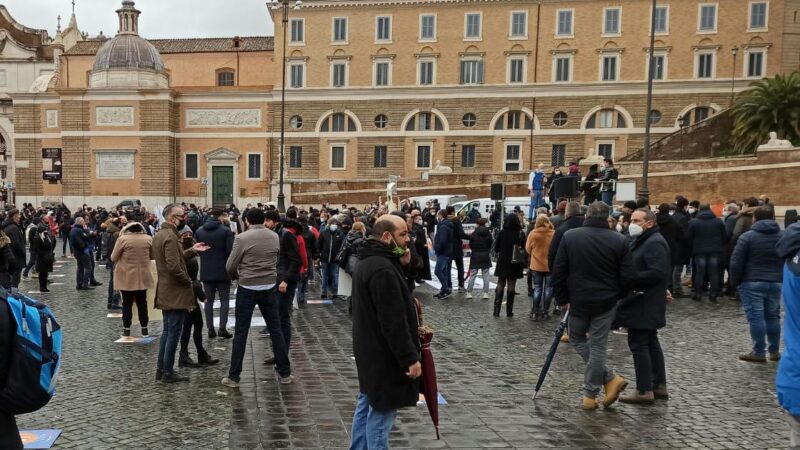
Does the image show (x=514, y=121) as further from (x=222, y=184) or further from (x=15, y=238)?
(x=15, y=238)

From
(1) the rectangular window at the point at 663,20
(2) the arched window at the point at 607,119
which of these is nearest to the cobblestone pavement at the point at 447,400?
(2) the arched window at the point at 607,119

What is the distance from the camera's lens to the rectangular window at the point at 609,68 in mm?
45812

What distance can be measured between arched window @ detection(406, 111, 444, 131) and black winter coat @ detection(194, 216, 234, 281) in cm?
3919

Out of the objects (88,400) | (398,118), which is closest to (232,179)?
(398,118)

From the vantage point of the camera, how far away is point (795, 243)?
12.4ft

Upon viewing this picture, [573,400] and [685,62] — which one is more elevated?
[685,62]

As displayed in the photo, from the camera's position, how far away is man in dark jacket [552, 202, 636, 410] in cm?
623

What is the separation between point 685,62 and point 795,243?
46.1m

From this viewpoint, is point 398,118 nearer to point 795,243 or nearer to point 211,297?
point 211,297

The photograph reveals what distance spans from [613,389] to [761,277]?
3.35m

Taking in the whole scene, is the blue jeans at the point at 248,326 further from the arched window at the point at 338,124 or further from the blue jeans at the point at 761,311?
the arched window at the point at 338,124

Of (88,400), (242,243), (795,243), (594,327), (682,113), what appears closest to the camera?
(795,243)

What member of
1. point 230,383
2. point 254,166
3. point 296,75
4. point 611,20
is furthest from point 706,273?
point 254,166

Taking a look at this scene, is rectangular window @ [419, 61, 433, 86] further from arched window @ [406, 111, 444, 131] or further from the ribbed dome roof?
the ribbed dome roof
